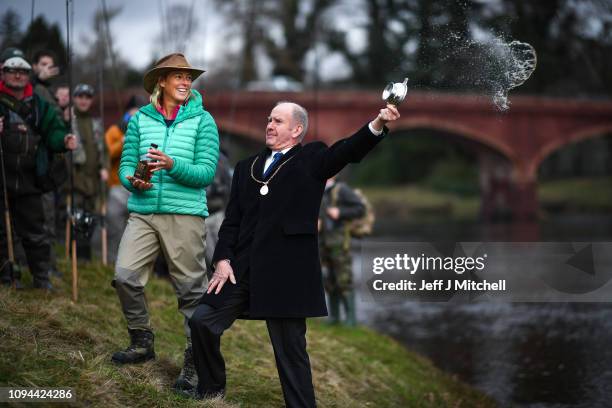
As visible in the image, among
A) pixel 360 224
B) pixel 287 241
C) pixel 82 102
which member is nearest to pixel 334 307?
pixel 360 224

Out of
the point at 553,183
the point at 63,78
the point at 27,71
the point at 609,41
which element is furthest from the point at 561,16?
the point at 27,71

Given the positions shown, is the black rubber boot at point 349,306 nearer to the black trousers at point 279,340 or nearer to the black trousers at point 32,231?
the black trousers at point 32,231

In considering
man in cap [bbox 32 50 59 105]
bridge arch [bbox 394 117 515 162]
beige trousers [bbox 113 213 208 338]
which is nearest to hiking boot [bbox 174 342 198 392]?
beige trousers [bbox 113 213 208 338]

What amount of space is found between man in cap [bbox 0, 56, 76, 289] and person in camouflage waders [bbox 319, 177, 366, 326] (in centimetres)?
369

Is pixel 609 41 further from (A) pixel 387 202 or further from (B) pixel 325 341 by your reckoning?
(B) pixel 325 341

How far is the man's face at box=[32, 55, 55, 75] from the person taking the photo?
855 centimetres

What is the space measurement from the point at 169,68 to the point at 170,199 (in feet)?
2.68

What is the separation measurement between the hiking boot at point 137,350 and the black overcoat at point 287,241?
0.81m

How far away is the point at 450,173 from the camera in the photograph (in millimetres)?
59062

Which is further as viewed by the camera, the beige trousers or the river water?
the river water

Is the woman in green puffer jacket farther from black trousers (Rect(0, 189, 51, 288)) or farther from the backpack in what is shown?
the backpack

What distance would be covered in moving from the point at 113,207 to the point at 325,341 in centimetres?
355

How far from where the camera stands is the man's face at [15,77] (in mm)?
7156

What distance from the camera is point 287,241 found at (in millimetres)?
5055
